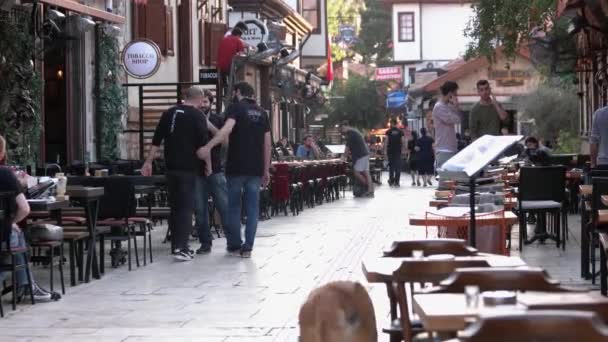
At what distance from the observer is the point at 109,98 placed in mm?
22688

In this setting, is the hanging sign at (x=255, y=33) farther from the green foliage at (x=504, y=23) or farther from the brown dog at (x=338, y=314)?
the brown dog at (x=338, y=314)

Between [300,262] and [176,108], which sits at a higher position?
[176,108]

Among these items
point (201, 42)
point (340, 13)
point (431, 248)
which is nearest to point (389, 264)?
point (431, 248)

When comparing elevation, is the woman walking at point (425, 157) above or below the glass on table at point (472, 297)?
below

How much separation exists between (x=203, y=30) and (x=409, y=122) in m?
45.0

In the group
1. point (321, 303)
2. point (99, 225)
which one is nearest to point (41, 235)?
point (99, 225)

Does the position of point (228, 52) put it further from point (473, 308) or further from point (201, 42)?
point (473, 308)

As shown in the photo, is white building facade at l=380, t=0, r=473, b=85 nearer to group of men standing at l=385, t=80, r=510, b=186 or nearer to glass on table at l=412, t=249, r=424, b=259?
group of men standing at l=385, t=80, r=510, b=186

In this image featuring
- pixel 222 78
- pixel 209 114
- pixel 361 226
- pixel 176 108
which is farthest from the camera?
pixel 222 78

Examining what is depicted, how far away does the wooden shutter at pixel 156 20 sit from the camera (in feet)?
83.7

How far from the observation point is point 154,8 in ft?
83.8

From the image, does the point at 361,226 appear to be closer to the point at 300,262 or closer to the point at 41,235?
the point at 300,262

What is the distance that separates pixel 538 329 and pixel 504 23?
1814 centimetres

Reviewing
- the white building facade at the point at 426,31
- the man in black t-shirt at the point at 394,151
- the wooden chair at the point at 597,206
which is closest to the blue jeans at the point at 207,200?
the wooden chair at the point at 597,206
